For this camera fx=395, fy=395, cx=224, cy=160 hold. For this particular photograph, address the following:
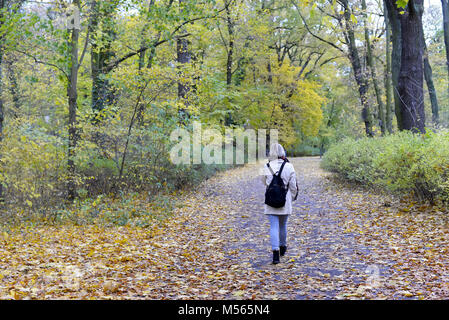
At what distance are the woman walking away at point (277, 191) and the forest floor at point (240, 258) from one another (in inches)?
21.0

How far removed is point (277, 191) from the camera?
6.50 meters

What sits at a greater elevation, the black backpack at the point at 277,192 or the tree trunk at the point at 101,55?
the tree trunk at the point at 101,55

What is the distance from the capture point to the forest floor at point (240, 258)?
503 cm

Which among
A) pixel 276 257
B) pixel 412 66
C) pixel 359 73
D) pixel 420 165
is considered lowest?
pixel 276 257

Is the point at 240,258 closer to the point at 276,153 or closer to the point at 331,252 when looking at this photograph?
the point at 331,252

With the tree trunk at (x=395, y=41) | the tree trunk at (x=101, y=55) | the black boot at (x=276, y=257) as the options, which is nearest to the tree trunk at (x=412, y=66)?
the tree trunk at (x=395, y=41)

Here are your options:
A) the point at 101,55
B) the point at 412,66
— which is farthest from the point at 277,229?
the point at 101,55

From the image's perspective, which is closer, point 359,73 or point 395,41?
point 395,41

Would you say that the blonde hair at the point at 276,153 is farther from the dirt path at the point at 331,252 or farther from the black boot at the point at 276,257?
the dirt path at the point at 331,252

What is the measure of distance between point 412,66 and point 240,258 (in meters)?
8.06

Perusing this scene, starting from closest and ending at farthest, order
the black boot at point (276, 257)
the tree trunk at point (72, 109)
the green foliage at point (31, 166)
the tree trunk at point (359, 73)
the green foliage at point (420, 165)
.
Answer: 1. the black boot at point (276, 257)
2. the green foliage at point (420, 165)
3. the green foliage at point (31, 166)
4. the tree trunk at point (72, 109)
5. the tree trunk at point (359, 73)

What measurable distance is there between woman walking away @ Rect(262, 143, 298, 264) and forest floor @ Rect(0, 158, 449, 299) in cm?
53

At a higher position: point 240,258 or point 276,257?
point 276,257

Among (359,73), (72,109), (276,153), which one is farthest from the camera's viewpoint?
(359,73)
